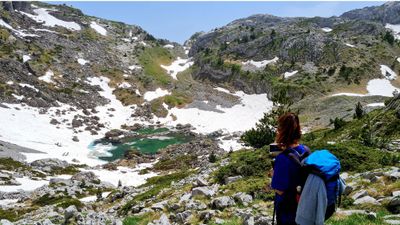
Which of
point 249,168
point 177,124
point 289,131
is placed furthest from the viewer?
point 177,124

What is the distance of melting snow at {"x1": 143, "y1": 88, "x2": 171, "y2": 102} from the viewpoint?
154 meters

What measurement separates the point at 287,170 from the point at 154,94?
503 feet

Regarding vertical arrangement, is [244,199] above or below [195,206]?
above

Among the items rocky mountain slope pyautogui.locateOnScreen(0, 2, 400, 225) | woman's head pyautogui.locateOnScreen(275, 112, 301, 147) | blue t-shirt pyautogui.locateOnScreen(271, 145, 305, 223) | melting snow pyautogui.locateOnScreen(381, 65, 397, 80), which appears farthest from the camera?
melting snow pyautogui.locateOnScreen(381, 65, 397, 80)

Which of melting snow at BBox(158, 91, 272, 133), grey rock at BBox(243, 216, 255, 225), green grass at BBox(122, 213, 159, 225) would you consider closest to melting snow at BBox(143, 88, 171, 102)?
melting snow at BBox(158, 91, 272, 133)

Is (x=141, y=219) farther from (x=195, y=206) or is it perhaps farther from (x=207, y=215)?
(x=207, y=215)

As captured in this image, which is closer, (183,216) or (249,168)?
(183,216)

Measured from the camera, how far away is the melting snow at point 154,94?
154 metres

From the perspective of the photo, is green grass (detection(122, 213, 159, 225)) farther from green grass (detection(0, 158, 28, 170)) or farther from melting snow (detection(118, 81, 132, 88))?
melting snow (detection(118, 81, 132, 88))

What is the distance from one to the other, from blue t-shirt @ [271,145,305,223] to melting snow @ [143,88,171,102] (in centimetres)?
14628

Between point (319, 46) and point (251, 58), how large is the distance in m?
31.7

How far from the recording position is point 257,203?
733 inches

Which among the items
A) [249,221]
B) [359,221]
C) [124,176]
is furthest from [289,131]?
[124,176]

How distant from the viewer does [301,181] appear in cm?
684
